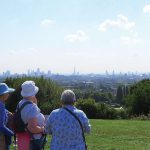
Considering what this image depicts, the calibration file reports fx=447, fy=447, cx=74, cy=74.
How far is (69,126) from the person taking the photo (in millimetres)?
7234

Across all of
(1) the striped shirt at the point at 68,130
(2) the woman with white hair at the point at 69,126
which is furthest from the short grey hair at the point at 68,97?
(1) the striped shirt at the point at 68,130

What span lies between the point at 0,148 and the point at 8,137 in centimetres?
25

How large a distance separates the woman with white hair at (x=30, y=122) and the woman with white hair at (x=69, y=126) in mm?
478

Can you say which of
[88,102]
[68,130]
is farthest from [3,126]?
[88,102]

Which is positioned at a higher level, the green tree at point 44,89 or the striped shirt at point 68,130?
the striped shirt at point 68,130

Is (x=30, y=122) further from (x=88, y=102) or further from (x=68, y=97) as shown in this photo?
(x=88, y=102)

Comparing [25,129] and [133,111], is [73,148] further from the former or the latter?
[133,111]

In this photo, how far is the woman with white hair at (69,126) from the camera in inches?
285

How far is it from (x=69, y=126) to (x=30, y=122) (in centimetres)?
77

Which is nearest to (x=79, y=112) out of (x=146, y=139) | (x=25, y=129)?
(x=25, y=129)

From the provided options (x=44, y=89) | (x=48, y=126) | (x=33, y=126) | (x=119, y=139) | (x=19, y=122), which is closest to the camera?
(x=48, y=126)

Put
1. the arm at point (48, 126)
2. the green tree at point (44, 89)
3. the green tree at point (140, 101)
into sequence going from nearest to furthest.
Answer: the arm at point (48, 126)
the green tree at point (44, 89)
the green tree at point (140, 101)

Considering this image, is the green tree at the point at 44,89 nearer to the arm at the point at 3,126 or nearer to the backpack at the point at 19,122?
the arm at the point at 3,126

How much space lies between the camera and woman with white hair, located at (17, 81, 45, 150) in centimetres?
763
